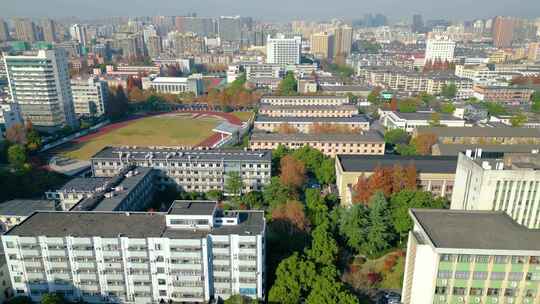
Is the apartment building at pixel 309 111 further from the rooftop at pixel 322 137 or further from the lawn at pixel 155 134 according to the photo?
the rooftop at pixel 322 137

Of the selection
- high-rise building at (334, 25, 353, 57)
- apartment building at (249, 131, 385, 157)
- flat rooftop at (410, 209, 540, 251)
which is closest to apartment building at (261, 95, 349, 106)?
apartment building at (249, 131, 385, 157)

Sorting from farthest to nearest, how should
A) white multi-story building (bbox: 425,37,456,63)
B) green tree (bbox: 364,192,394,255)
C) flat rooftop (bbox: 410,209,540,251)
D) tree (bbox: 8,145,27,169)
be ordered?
white multi-story building (bbox: 425,37,456,63), tree (bbox: 8,145,27,169), green tree (bbox: 364,192,394,255), flat rooftop (bbox: 410,209,540,251)

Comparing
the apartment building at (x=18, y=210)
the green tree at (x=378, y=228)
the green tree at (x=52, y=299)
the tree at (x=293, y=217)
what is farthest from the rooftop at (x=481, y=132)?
the green tree at (x=52, y=299)

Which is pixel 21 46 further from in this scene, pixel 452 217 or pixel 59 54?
pixel 452 217

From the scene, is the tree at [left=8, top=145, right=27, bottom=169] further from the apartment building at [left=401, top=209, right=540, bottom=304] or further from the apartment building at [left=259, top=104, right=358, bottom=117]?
the apartment building at [left=401, top=209, right=540, bottom=304]

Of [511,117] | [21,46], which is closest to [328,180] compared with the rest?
[511,117]

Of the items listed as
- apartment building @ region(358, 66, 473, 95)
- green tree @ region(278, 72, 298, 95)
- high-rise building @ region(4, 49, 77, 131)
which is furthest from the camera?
green tree @ region(278, 72, 298, 95)

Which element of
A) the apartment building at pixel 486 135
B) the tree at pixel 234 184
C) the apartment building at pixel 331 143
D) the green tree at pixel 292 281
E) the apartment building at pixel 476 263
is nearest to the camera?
the apartment building at pixel 476 263
